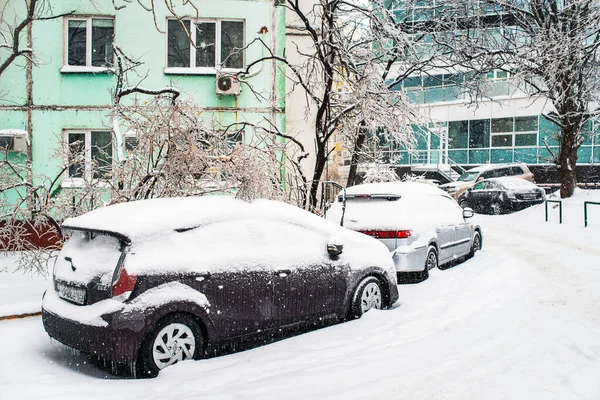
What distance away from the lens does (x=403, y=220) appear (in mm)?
8953

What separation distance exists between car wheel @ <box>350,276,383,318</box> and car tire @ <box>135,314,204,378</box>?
2.18 meters

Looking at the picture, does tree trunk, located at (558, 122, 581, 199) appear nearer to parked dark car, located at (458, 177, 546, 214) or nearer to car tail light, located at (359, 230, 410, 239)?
parked dark car, located at (458, 177, 546, 214)

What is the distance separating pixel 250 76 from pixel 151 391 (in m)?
11.7

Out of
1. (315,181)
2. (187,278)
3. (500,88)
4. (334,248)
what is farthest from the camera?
(500,88)

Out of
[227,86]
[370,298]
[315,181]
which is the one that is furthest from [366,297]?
[227,86]

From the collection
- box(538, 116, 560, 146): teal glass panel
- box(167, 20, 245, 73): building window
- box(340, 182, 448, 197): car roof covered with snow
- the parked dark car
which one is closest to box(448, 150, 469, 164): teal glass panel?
box(538, 116, 560, 146): teal glass panel

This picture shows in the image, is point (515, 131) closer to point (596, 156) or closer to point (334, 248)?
point (596, 156)

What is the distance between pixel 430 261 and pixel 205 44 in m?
9.07

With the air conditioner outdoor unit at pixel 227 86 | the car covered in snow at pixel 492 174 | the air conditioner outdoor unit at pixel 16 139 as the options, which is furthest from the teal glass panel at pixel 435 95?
the air conditioner outdoor unit at pixel 16 139

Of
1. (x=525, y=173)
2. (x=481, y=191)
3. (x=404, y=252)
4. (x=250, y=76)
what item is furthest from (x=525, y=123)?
(x=404, y=252)

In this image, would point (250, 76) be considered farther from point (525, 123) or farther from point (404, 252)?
point (525, 123)

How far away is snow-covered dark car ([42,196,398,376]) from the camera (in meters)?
4.84

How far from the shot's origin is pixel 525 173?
27203 millimetres

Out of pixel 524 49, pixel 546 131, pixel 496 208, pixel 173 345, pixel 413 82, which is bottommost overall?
pixel 173 345
